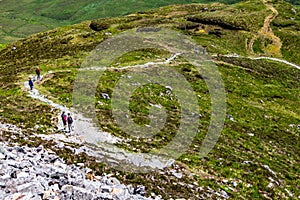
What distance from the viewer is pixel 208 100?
174ft

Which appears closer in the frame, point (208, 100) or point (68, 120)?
point (68, 120)

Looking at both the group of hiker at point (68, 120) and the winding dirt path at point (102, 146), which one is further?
the group of hiker at point (68, 120)

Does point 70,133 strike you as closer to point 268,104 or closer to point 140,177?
point 140,177

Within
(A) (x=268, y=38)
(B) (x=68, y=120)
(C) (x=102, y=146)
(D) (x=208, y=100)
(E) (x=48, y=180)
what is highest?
(E) (x=48, y=180)

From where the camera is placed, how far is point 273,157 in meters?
37.6

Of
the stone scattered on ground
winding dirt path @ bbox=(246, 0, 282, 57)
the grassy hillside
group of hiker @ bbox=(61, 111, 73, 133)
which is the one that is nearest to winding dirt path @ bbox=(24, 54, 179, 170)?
group of hiker @ bbox=(61, 111, 73, 133)

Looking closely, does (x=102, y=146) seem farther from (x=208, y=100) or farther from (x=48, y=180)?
(x=208, y=100)

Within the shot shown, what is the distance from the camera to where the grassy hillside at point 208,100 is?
29047mm

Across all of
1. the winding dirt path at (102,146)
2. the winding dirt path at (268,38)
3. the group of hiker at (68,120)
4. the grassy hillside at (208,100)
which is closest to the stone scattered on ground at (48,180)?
the grassy hillside at (208,100)

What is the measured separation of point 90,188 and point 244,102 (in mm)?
41867

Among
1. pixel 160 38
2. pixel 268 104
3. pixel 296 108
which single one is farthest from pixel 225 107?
pixel 160 38

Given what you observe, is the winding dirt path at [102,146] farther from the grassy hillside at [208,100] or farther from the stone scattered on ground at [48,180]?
the stone scattered on ground at [48,180]

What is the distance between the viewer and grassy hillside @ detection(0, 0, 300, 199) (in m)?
29.0

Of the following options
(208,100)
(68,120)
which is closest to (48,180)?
(68,120)
